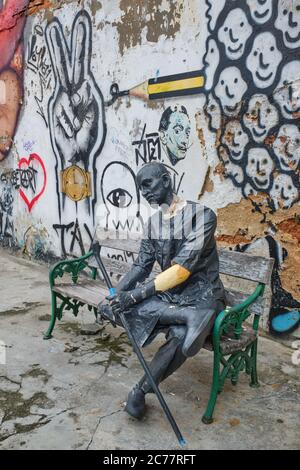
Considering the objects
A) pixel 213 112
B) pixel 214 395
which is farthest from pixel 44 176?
pixel 214 395

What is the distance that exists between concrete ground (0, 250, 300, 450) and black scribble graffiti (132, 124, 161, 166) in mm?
1953

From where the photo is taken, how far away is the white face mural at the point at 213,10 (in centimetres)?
406

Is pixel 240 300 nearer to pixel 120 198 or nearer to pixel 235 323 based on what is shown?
pixel 235 323

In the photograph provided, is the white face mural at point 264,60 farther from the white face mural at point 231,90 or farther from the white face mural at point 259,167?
the white face mural at point 259,167

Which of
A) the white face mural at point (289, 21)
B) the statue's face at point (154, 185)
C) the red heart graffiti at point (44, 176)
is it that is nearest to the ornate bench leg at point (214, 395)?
the statue's face at point (154, 185)

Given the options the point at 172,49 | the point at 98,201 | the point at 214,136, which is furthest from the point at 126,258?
the point at 172,49

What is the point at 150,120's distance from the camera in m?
4.87

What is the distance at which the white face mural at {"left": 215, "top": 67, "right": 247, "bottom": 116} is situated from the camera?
3.99 metres

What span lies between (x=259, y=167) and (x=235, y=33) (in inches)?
47.9

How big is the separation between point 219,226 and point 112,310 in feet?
6.05

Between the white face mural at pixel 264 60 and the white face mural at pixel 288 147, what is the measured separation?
0.44 meters

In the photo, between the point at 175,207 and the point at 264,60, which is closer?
the point at 175,207

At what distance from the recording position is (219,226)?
4.30m
